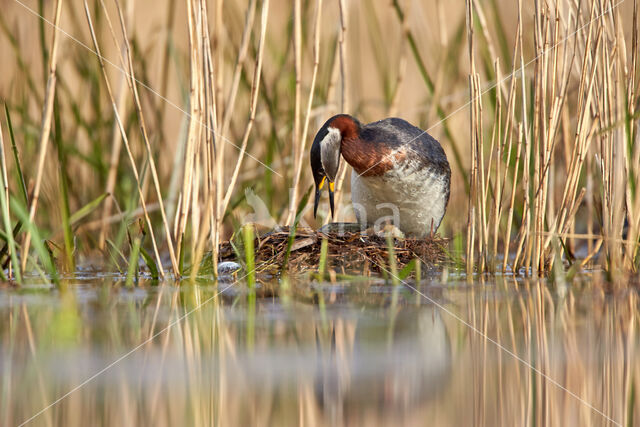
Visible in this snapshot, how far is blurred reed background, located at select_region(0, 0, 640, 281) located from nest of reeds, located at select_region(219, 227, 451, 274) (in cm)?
25

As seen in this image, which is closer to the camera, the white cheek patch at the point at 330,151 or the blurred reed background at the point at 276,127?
the blurred reed background at the point at 276,127

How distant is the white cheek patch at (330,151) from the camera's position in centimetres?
541

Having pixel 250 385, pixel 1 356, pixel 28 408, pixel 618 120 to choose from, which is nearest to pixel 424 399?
pixel 250 385

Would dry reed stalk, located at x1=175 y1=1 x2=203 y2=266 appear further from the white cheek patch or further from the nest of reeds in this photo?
the white cheek patch

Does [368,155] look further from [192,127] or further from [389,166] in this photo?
[192,127]

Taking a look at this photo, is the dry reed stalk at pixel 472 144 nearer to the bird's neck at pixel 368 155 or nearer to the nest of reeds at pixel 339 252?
the nest of reeds at pixel 339 252

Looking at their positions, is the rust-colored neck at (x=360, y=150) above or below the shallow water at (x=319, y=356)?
above

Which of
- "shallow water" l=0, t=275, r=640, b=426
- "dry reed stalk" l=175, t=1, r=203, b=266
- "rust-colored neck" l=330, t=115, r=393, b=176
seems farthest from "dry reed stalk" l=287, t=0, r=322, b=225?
"shallow water" l=0, t=275, r=640, b=426

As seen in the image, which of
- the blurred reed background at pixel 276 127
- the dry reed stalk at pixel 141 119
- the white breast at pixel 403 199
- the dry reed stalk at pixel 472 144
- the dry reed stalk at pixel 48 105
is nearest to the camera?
the dry reed stalk at pixel 48 105

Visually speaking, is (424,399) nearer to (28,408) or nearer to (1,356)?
(28,408)

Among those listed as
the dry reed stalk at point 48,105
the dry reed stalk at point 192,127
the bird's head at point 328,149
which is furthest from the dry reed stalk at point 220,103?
the dry reed stalk at point 48,105

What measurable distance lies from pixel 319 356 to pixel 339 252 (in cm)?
233

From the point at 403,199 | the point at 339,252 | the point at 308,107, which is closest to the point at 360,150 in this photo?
the point at 403,199

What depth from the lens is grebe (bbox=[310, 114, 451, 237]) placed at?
5543 mm
